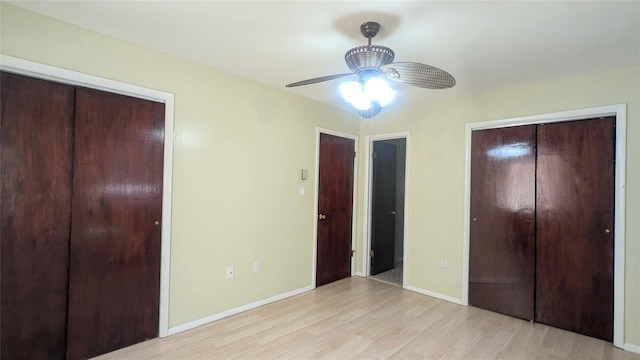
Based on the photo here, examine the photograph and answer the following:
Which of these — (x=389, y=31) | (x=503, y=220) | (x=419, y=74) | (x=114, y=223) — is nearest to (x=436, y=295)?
(x=503, y=220)

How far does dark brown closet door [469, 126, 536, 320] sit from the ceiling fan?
1803 millimetres

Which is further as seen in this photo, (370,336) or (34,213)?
(370,336)

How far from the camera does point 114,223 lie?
2369 mm

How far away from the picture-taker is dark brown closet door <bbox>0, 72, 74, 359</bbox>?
197 cm

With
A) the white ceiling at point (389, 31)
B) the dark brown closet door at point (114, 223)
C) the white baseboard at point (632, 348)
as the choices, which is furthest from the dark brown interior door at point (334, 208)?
the white baseboard at point (632, 348)

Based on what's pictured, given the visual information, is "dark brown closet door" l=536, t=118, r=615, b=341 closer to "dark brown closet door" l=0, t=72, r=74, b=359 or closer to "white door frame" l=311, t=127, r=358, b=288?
"white door frame" l=311, t=127, r=358, b=288

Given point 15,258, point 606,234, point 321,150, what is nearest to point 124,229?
point 15,258

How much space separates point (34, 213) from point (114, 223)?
1.52 ft

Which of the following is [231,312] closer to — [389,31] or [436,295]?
[436,295]

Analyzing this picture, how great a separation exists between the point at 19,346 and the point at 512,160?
432 cm

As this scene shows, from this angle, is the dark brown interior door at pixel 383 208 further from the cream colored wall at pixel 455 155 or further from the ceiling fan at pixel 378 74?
the ceiling fan at pixel 378 74

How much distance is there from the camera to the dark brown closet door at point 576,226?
2.73m

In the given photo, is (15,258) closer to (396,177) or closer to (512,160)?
(512,160)

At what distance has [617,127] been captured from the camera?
2.67 metres
